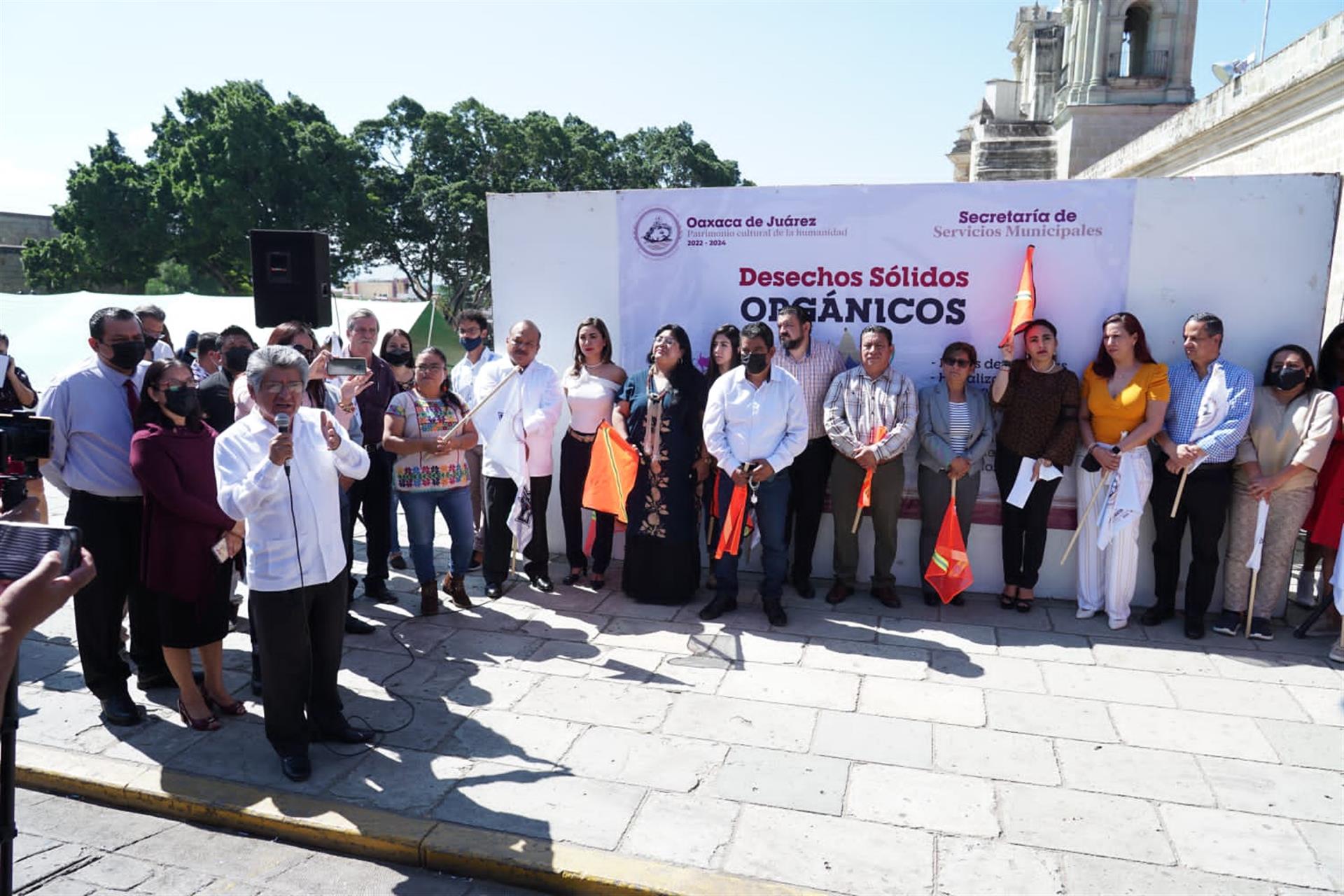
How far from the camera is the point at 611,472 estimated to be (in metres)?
5.80

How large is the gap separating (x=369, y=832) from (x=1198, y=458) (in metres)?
4.84

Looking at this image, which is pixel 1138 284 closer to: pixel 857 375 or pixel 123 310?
pixel 857 375

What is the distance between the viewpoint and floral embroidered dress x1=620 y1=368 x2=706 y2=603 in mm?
5684

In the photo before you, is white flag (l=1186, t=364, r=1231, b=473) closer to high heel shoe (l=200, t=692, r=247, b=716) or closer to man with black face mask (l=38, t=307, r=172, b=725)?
high heel shoe (l=200, t=692, r=247, b=716)

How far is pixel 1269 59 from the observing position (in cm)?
1205

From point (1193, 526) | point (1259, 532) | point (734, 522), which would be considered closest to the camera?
point (1259, 532)

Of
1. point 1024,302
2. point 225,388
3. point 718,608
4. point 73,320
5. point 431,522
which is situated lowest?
point 718,608

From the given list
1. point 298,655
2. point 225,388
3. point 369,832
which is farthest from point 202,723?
point 225,388

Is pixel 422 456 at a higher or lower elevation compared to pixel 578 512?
higher

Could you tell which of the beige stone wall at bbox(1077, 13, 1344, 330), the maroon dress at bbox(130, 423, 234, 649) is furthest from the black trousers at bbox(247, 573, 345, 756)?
the beige stone wall at bbox(1077, 13, 1344, 330)

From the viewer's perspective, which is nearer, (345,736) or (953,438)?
(345,736)

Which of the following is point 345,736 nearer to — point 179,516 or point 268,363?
point 179,516

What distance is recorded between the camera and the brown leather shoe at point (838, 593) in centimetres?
588

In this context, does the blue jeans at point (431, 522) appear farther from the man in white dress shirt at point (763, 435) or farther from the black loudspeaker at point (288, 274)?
the black loudspeaker at point (288, 274)
